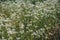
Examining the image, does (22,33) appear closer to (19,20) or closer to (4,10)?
(19,20)

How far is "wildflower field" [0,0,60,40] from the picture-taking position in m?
4.40

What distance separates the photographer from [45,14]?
522 centimetres

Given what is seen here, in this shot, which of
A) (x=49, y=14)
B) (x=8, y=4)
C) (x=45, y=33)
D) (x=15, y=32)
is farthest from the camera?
(x=8, y=4)

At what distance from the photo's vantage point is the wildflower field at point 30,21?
A: 4398 millimetres

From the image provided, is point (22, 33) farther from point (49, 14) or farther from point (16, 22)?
point (49, 14)

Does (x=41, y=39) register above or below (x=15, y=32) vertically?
below

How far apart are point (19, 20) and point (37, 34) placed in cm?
49

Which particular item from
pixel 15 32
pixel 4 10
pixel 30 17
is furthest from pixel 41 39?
pixel 4 10

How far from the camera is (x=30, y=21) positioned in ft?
15.9

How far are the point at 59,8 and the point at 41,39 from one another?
Answer: 124cm

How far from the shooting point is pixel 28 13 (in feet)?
16.8

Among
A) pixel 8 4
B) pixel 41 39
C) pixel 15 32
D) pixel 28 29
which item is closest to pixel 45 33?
pixel 41 39

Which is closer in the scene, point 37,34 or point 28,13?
point 37,34

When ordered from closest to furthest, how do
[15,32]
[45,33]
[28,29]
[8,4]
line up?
[15,32], [28,29], [45,33], [8,4]
